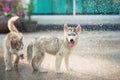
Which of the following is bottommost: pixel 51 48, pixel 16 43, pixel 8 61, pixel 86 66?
pixel 86 66

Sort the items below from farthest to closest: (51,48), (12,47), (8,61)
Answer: (8,61) → (12,47) → (51,48)

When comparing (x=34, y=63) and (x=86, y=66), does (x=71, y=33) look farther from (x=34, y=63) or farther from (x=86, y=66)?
(x=86, y=66)

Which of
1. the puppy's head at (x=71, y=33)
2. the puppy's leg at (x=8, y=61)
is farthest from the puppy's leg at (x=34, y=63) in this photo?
the puppy's head at (x=71, y=33)

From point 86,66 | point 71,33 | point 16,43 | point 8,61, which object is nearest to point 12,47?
point 16,43

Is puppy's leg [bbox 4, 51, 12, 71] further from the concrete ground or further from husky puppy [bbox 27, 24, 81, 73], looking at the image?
husky puppy [bbox 27, 24, 81, 73]

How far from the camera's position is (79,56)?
11.0 meters

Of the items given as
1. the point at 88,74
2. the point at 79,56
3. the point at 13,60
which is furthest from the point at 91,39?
the point at 88,74

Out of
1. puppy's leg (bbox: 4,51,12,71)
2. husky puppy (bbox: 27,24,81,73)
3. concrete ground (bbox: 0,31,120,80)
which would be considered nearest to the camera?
concrete ground (bbox: 0,31,120,80)

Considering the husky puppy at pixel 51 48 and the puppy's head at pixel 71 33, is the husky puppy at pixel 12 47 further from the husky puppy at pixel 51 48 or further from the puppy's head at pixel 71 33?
the puppy's head at pixel 71 33

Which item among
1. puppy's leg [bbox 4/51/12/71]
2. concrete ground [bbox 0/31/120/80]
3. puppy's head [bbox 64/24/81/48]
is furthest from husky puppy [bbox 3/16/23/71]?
puppy's head [bbox 64/24/81/48]

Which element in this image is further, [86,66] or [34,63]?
[86,66]

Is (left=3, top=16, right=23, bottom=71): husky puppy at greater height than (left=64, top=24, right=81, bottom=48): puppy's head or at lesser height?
lesser

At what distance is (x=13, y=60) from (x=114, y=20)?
9346mm

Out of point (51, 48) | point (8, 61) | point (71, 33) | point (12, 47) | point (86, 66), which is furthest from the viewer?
point (86, 66)
